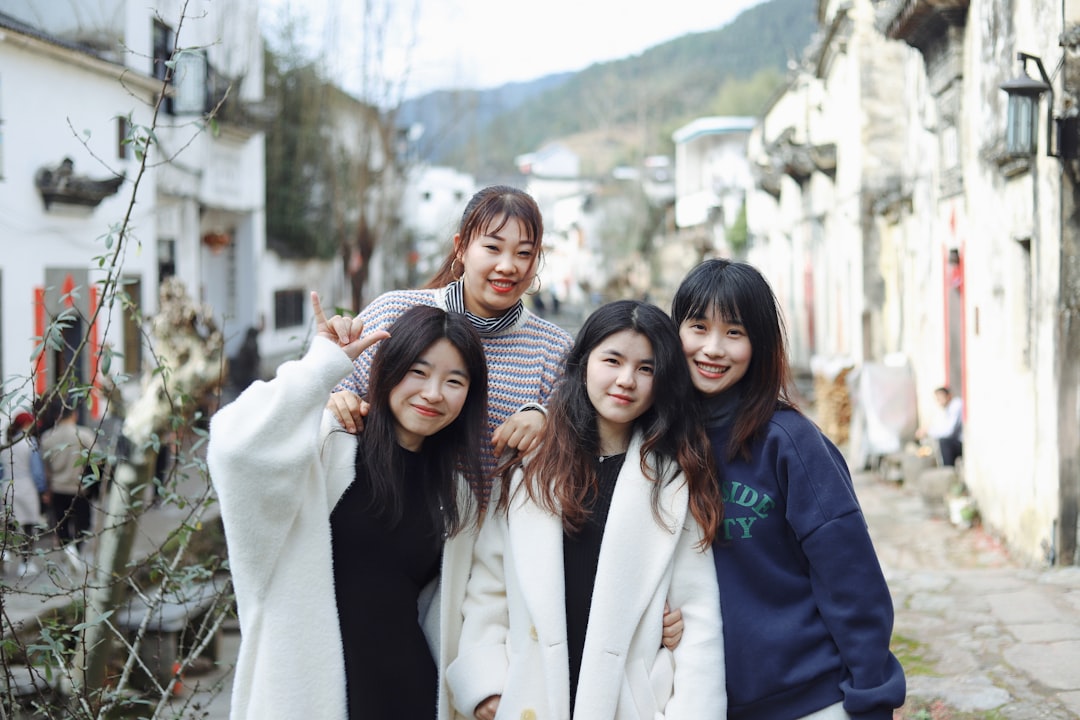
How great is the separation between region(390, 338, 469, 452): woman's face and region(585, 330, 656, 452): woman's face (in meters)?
0.33

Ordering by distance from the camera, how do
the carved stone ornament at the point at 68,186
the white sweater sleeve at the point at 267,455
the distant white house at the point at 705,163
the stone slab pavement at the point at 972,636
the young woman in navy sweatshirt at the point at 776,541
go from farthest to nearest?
the distant white house at the point at 705,163, the carved stone ornament at the point at 68,186, the stone slab pavement at the point at 972,636, the young woman in navy sweatshirt at the point at 776,541, the white sweater sleeve at the point at 267,455

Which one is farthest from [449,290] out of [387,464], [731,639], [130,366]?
[130,366]

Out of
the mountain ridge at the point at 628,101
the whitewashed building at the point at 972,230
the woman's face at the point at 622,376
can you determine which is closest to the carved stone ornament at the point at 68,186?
the whitewashed building at the point at 972,230

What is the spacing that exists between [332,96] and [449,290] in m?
22.7

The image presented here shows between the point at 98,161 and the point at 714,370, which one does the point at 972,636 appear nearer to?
the point at 714,370

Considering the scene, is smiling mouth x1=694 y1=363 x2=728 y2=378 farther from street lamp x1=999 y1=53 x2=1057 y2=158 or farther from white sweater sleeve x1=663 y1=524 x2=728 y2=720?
street lamp x1=999 y1=53 x2=1057 y2=158

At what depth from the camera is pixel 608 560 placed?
2.56 metres

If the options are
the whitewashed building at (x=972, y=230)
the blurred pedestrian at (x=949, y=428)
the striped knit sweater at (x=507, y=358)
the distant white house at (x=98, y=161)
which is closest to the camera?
the striped knit sweater at (x=507, y=358)

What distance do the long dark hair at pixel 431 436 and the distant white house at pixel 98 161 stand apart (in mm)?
5198

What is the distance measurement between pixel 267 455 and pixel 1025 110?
642cm

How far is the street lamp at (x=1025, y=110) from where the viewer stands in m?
7.09

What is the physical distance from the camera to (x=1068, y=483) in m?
7.19

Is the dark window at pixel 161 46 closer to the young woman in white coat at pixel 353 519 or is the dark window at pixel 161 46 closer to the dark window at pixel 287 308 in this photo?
the dark window at pixel 287 308

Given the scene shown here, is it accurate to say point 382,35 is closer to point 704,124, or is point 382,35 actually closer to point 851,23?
point 851,23
